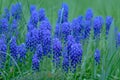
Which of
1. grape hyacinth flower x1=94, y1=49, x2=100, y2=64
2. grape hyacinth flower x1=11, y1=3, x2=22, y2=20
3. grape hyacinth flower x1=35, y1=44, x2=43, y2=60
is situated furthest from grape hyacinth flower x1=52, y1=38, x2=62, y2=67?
grape hyacinth flower x1=11, y1=3, x2=22, y2=20

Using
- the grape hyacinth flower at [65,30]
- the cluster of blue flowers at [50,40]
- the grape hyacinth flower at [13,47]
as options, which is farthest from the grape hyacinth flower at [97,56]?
the grape hyacinth flower at [13,47]

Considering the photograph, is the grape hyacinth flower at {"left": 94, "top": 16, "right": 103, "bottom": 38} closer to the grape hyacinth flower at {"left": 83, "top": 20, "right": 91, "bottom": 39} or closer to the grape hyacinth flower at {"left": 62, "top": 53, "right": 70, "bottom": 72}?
the grape hyacinth flower at {"left": 83, "top": 20, "right": 91, "bottom": 39}

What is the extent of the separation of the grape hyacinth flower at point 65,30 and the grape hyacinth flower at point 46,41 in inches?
8.9

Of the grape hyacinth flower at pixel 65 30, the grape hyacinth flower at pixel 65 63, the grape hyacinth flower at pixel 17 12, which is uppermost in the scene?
the grape hyacinth flower at pixel 17 12

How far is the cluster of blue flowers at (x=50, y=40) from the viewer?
3.47 metres

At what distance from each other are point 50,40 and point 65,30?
0.22m

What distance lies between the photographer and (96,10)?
818 cm

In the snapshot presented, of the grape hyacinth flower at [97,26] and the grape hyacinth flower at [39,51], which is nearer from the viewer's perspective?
the grape hyacinth flower at [39,51]

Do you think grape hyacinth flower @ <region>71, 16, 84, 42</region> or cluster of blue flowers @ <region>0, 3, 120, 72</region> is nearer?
cluster of blue flowers @ <region>0, 3, 120, 72</region>

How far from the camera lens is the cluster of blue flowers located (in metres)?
3.47

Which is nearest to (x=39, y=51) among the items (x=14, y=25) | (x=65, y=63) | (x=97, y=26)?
(x=65, y=63)

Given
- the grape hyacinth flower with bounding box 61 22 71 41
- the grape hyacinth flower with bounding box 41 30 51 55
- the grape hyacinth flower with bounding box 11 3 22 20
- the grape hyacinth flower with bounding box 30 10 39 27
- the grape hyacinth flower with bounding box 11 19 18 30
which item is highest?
the grape hyacinth flower with bounding box 11 3 22 20

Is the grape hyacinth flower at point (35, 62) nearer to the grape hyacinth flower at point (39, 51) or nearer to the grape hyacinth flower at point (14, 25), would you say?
the grape hyacinth flower at point (39, 51)

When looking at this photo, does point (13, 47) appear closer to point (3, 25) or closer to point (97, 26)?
point (3, 25)
